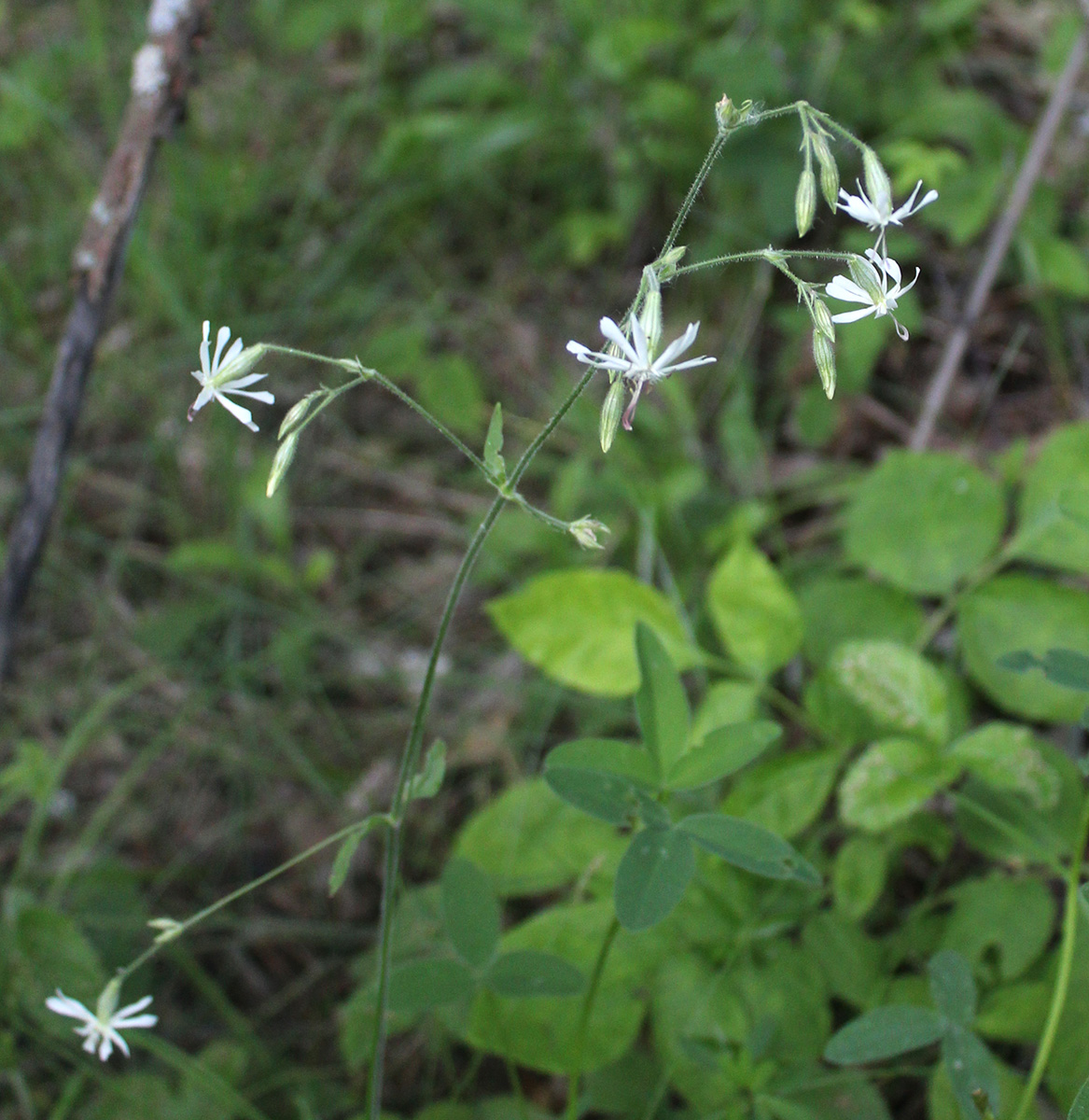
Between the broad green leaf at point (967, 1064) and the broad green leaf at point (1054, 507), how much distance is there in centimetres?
96

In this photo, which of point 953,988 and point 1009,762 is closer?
point 953,988

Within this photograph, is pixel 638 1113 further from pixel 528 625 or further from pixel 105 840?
pixel 105 840

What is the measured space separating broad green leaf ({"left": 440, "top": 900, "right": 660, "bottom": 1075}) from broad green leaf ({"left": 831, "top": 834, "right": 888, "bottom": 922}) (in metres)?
0.35

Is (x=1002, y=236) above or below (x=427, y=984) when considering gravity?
above

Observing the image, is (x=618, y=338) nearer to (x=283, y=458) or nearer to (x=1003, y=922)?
(x=283, y=458)

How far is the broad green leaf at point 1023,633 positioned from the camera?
188cm

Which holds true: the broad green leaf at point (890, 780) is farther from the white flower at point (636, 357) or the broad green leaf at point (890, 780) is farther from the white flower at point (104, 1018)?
the white flower at point (104, 1018)

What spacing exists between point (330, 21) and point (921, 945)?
3.39 m

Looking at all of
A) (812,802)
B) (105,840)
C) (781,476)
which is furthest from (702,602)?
(105,840)

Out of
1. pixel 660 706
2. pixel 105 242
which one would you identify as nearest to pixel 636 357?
pixel 660 706

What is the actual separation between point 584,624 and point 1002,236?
1710mm

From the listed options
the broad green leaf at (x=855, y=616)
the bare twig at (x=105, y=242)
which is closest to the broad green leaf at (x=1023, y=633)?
the broad green leaf at (x=855, y=616)

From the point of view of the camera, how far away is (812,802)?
1827 mm

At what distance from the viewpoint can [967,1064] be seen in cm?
142
